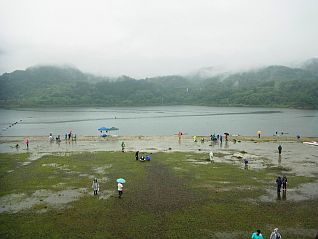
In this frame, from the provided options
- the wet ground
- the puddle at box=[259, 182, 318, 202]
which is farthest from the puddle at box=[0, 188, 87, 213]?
the puddle at box=[259, 182, 318, 202]

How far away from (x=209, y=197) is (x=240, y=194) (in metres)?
2.98

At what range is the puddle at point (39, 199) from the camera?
2570 cm

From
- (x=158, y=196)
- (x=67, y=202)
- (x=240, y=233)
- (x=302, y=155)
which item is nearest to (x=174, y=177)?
(x=158, y=196)

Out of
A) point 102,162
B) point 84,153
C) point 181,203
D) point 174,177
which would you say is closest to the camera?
point 181,203

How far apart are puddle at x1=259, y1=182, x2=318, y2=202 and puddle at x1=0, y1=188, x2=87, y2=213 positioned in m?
16.4

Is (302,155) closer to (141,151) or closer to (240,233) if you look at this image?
(141,151)

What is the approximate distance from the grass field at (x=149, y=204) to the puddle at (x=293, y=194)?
2.12 ft

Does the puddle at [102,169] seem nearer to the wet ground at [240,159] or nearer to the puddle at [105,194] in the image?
the wet ground at [240,159]

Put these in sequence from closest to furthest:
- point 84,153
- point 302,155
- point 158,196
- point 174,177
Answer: point 158,196 → point 174,177 → point 302,155 → point 84,153

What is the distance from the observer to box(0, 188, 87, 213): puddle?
84.3ft

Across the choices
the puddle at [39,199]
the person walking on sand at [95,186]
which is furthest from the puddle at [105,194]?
the puddle at [39,199]

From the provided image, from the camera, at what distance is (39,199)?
2758 cm

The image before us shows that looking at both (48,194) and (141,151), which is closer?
(48,194)

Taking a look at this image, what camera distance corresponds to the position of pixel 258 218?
22.8 meters
